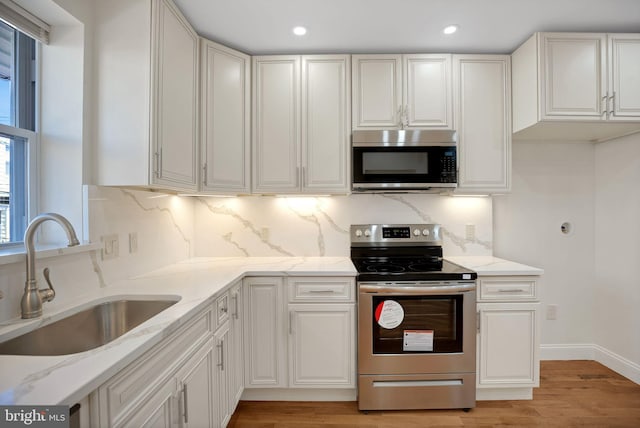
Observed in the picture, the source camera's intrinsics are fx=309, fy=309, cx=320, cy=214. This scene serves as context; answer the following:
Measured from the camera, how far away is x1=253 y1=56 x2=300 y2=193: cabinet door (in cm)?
229

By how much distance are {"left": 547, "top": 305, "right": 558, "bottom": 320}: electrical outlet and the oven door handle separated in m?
1.25

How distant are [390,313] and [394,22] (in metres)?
1.84

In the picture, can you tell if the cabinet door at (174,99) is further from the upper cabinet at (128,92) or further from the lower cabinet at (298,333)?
the lower cabinet at (298,333)

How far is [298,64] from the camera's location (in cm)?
228

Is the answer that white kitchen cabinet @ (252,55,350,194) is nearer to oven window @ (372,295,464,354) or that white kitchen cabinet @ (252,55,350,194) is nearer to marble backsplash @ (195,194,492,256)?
marble backsplash @ (195,194,492,256)

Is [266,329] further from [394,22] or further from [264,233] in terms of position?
[394,22]

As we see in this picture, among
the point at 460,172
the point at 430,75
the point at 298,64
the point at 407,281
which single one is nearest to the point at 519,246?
the point at 460,172

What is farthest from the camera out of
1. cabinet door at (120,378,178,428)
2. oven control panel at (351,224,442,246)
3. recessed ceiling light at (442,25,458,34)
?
oven control panel at (351,224,442,246)

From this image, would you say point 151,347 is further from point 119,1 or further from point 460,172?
point 460,172

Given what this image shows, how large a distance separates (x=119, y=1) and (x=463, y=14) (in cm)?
191

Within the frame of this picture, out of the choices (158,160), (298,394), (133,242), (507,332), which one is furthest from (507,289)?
(133,242)

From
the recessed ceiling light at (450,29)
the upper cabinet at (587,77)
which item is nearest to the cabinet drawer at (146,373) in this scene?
the recessed ceiling light at (450,29)

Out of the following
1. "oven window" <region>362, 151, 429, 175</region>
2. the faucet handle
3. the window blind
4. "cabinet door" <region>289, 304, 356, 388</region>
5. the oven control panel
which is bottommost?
"cabinet door" <region>289, 304, 356, 388</region>

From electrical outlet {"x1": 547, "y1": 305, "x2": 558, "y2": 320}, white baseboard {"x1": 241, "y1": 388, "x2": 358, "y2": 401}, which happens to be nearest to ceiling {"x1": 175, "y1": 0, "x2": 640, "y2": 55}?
electrical outlet {"x1": 547, "y1": 305, "x2": 558, "y2": 320}
